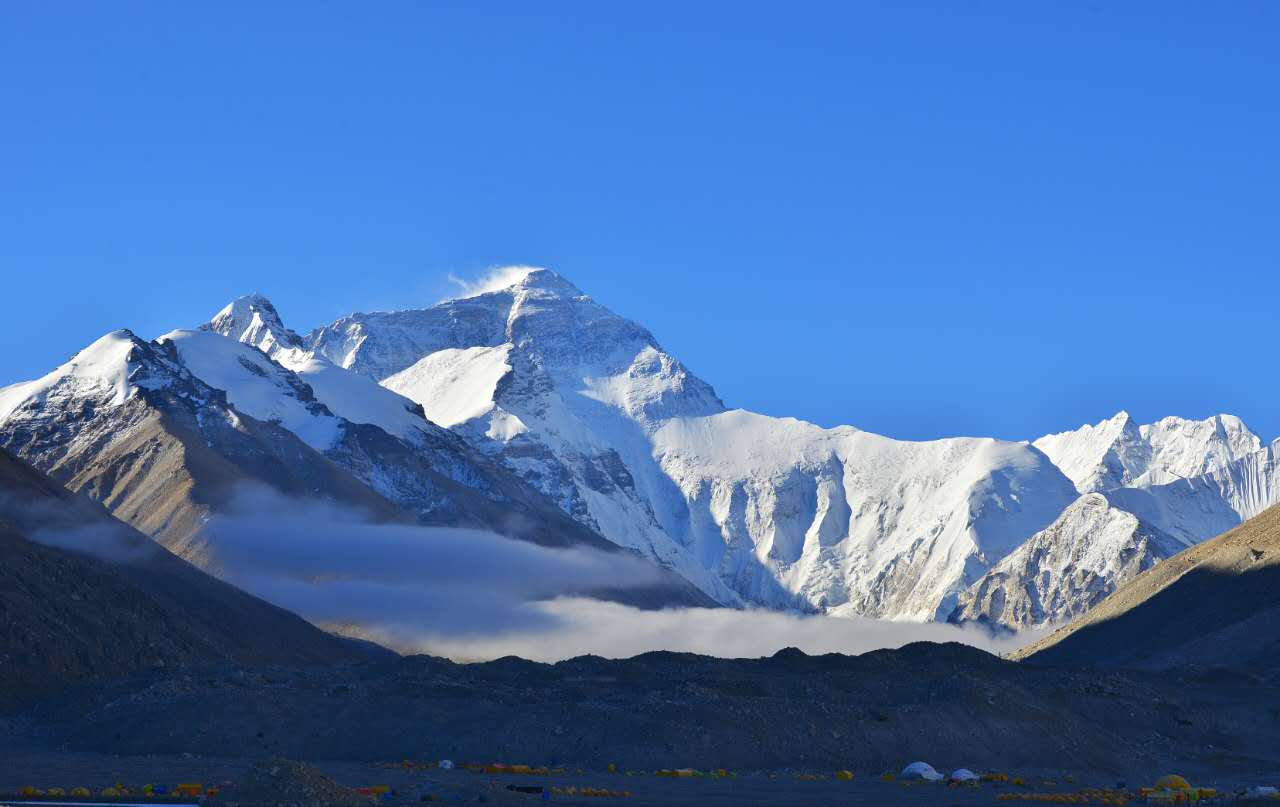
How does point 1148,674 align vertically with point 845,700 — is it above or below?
above

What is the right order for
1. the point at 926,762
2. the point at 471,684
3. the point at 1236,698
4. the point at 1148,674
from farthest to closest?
the point at 1148,674 < the point at 1236,698 < the point at 471,684 < the point at 926,762

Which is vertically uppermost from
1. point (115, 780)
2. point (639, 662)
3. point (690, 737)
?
point (639, 662)

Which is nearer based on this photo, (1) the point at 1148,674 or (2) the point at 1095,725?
(2) the point at 1095,725

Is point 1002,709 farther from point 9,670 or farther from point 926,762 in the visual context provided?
point 9,670

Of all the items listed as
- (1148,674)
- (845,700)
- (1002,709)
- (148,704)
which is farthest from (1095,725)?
(148,704)

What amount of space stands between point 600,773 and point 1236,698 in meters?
66.2

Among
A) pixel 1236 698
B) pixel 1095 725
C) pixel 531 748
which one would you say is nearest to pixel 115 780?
pixel 531 748

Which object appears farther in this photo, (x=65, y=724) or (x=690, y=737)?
(x=65, y=724)

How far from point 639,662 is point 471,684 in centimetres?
2389

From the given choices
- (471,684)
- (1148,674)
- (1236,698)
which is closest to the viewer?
(471,684)

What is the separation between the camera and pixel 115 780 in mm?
114375

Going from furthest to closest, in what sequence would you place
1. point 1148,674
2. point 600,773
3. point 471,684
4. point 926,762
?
1. point 1148,674
2. point 471,684
3. point 926,762
4. point 600,773

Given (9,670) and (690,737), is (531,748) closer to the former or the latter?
(690,737)

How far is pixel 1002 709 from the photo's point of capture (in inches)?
5669
